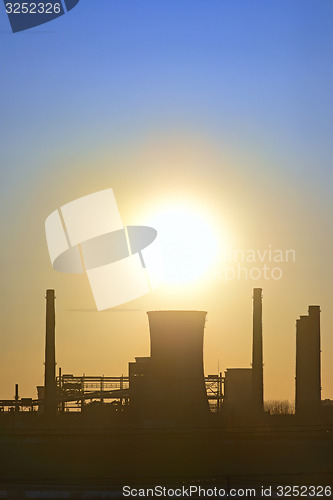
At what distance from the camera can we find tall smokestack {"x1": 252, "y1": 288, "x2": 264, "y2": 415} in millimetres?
41844

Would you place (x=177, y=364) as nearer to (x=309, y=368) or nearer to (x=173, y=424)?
(x=173, y=424)

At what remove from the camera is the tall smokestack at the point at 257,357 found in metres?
41.8

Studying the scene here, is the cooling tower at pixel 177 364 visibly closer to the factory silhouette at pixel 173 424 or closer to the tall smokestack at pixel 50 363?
the factory silhouette at pixel 173 424

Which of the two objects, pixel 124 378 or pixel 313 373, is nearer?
pixel 313 373

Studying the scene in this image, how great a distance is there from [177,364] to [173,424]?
2.61 m

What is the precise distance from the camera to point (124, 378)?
4672 cm

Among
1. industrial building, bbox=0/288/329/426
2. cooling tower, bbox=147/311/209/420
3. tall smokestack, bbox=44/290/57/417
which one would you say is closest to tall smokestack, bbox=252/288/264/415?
industrial building, bbox=0/288/329/426

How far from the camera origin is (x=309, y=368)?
41.7 meters

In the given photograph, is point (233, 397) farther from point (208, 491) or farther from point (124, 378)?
point (208, 491)

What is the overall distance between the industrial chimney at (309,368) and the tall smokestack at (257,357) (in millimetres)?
1765


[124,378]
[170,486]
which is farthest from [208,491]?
[124,378]

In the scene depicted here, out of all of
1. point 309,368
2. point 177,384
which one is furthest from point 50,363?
point 309,368

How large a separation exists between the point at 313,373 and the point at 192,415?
683cm

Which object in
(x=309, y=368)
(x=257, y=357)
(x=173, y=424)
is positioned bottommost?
(x=173, y=424)
